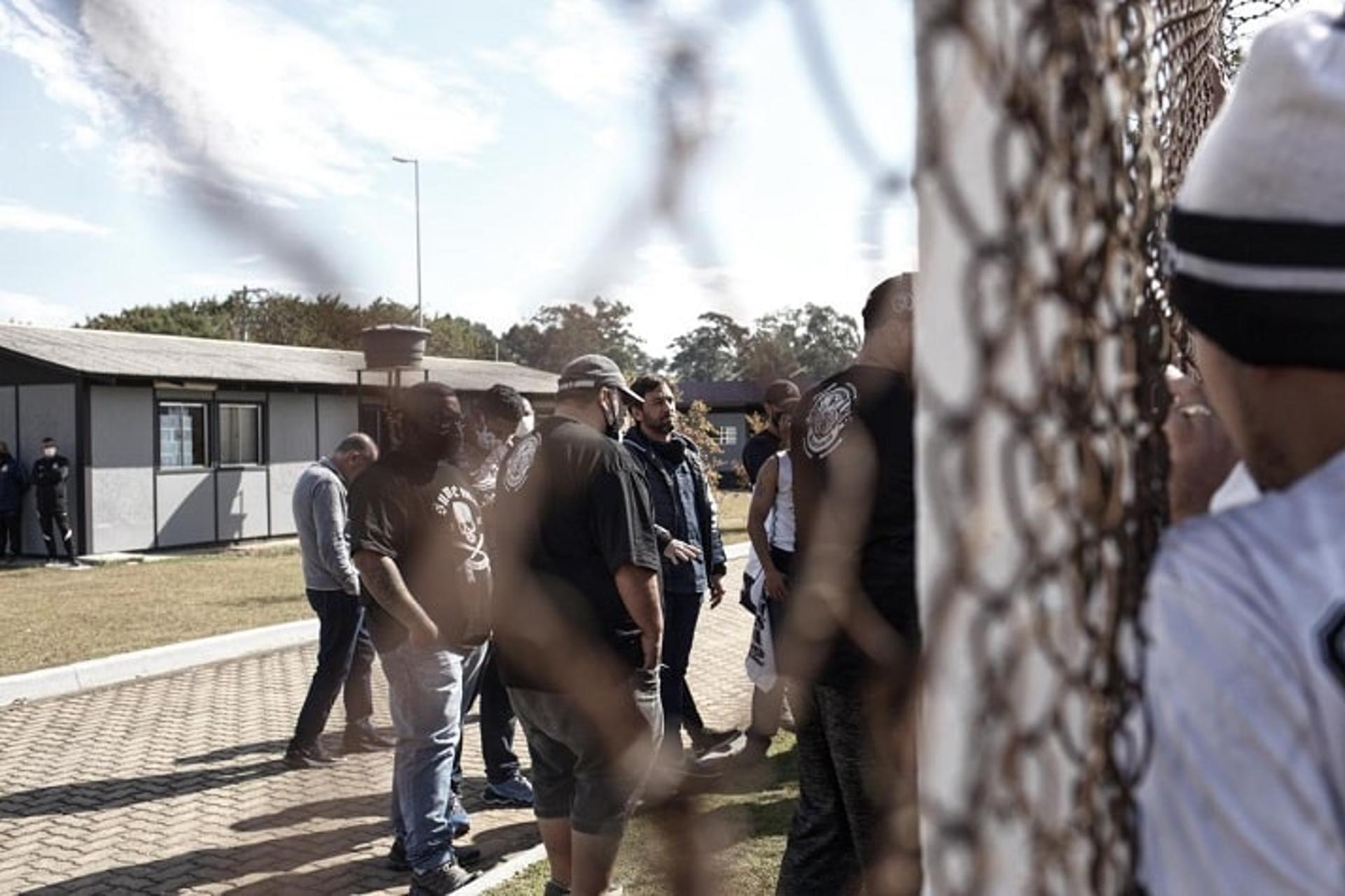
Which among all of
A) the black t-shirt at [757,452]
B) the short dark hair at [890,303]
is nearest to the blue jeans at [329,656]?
the black t-shirt at [757,452]

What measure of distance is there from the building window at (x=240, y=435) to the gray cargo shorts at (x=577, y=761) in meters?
15.3

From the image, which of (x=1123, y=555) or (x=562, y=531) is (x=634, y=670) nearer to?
(x=562, y=531)

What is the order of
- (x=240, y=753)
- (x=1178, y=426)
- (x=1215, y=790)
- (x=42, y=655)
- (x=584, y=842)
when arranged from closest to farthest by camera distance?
(x=1215, y=790), (x=1178, y=426), (x=584, y=842), (x=240, y=753), (x=42, y=655)

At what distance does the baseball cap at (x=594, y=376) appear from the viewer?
2.68 feet

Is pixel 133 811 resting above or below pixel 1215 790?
below

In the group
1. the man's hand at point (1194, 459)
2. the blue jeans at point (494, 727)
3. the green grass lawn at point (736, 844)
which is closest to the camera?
the man's hand at point (1194, 459)

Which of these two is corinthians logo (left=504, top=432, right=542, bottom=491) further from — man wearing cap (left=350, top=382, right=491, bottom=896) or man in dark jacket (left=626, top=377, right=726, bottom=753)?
man in dark jacket (left=626, top=377, right=726, bottom=753)

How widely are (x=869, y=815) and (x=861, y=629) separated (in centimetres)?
51

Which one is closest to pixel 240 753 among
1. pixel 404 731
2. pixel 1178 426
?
pixel 404 731

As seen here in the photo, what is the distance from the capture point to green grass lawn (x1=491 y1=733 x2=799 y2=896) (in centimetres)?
442

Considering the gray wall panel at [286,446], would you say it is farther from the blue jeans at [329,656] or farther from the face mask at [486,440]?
the face mask at [486,440]

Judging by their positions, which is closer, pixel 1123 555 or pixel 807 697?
pixel 1123 555

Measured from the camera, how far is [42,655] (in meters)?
9.39

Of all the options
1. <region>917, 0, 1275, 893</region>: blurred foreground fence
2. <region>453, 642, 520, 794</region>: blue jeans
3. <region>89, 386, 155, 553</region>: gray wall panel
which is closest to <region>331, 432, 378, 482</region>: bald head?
<region>453, 642, 520, 794</region>: blue jeans
